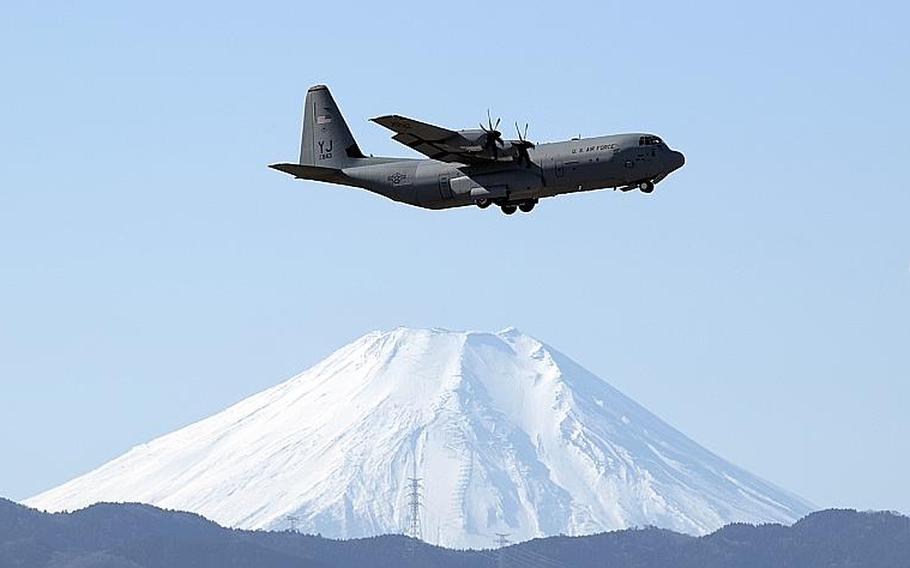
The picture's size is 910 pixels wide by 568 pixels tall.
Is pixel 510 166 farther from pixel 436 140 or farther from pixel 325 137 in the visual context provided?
pixel 325 137

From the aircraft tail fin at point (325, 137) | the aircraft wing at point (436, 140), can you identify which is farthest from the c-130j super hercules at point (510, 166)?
the aircraft tail fin at point (325, 137)

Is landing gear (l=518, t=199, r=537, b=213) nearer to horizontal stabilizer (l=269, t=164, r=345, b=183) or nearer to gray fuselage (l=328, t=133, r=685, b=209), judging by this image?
gray fuselage (l=328, t=133, r=685, b=209)

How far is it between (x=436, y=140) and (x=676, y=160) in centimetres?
1492

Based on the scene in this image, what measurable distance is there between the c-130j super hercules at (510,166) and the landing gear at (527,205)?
0.02 m

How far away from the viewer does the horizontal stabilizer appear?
401ft

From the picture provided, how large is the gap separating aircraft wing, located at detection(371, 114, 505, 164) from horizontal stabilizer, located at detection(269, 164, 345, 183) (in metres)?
8.50

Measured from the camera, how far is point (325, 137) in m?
136

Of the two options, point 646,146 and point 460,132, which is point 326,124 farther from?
point 646,146

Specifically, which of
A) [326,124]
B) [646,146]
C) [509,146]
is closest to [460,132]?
[509,146]

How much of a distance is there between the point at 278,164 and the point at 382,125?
27.8ft

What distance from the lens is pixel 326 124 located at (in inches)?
5389

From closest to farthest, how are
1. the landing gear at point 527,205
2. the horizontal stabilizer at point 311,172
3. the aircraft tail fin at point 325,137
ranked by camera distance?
the landing gear at point 527,205 < the horizontal stabilizer at point 311,172 < the aircraft tail fin at point 325,137

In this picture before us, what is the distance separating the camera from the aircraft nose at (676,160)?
116250mm

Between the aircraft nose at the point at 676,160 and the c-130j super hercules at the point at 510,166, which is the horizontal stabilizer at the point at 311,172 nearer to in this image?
the c-130j super hercules at the point at 510,166
